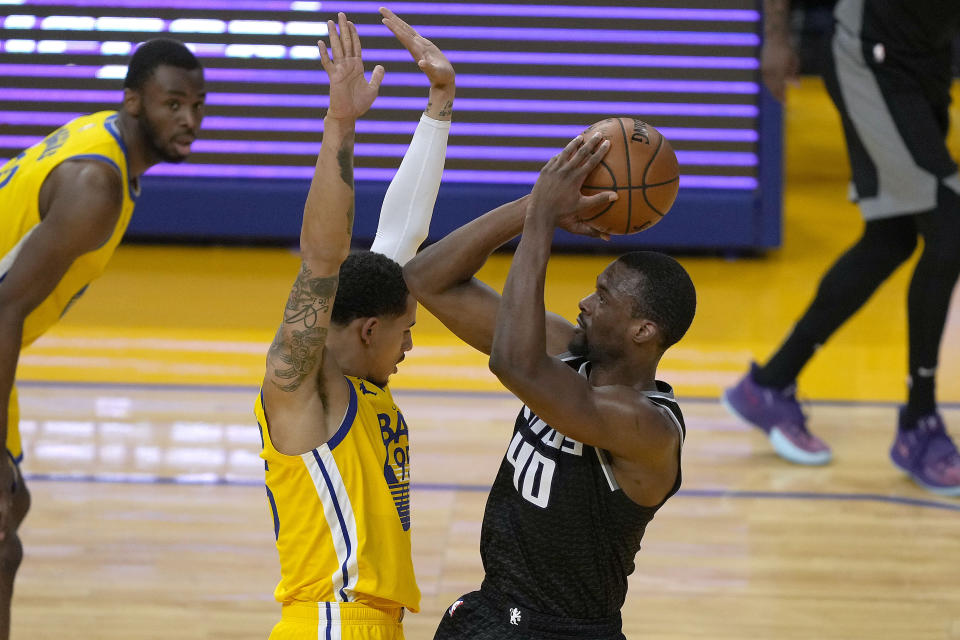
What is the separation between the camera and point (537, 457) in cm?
265

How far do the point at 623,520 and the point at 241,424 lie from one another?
3271 millimetres

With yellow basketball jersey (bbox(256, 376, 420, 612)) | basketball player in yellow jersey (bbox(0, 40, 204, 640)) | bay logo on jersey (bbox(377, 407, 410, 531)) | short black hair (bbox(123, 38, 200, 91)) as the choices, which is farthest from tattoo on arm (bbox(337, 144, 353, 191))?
short black hair (bbox(123, 38, 200, 91))

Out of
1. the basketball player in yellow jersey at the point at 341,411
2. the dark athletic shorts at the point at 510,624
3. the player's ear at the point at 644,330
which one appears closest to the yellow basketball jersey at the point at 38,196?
the basketball player in yellow jersey at the point at 341,411

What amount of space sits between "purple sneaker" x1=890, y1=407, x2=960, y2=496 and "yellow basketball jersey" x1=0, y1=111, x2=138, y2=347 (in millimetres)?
3218

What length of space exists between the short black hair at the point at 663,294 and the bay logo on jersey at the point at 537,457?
1.01ft

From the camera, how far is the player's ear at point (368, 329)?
107 inches

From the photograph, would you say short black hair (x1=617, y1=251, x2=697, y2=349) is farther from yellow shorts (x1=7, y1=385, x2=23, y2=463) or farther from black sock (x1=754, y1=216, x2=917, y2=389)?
black sock (x1=754, y1=216, x2=917, y2=389)

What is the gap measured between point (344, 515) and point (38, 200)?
1421 mm

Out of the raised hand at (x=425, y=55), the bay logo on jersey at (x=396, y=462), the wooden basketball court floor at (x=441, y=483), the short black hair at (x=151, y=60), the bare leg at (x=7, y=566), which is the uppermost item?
the raised hand at (x=425, y=55)

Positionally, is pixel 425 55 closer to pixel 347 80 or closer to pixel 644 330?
pixel 347 80

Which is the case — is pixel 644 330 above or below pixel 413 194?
below

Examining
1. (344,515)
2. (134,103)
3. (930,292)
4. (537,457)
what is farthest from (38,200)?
(930,292)

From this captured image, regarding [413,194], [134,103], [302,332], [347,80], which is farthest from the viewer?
[134,103]

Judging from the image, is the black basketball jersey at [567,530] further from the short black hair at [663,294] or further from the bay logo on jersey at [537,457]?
the short black hair at [663,294]
